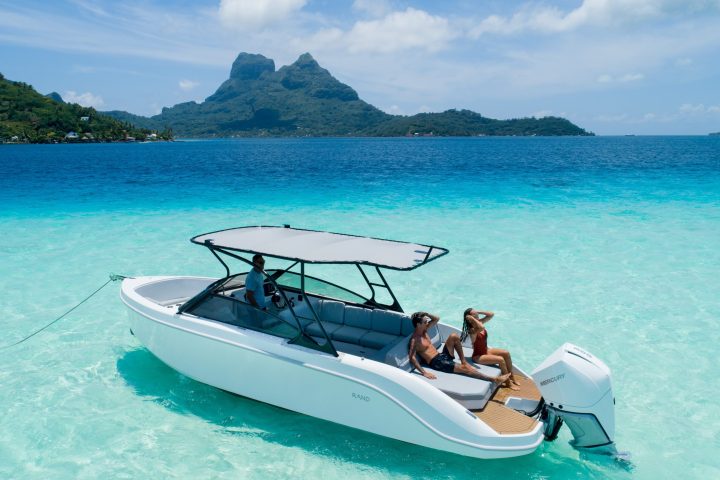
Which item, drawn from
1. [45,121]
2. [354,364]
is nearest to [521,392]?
[354,364]

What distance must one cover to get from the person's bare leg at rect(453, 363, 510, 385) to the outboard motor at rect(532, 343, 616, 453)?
608 mm

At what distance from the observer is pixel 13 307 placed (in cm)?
1001

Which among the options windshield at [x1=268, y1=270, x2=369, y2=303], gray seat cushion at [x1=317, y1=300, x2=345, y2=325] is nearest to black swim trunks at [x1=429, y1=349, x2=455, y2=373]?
gray seat cushion at [x1=317, y1=300, x2=345, y2=325]

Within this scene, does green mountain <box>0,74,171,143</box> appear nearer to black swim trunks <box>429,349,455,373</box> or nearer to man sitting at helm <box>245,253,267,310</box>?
man sitting at helm <box>245,253,267,310</box>

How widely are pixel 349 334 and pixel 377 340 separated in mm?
392

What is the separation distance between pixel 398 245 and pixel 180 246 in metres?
11.0

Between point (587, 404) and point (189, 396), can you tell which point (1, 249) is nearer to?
point (189, 396)

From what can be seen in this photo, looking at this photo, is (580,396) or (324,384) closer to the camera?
(580,396)

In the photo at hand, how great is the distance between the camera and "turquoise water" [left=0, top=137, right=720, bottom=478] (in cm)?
541

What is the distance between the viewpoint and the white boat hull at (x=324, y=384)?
4758 millimetres

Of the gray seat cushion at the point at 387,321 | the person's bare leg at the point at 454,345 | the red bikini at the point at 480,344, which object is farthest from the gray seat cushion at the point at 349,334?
the red bikini at the point at 480,344

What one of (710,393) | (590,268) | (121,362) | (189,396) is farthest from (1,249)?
(710,393)

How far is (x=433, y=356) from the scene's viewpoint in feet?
18.9

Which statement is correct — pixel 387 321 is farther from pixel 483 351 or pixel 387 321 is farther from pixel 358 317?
pixel 483 351
